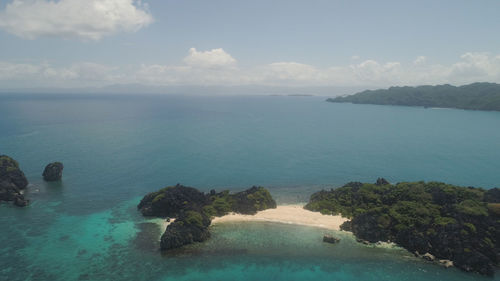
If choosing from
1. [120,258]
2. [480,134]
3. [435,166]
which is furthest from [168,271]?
[480,134]

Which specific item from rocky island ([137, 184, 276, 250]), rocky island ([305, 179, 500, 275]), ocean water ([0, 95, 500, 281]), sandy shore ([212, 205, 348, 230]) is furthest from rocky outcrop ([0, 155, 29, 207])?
rocky island ([305, 179, 500, 275])

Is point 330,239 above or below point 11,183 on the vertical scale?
below

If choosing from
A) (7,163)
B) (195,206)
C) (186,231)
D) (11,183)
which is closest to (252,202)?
(195,206)

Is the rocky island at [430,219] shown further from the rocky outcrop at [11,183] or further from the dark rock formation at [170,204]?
the rocky outcrop at [11,183]

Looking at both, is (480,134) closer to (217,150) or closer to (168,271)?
(217,150)

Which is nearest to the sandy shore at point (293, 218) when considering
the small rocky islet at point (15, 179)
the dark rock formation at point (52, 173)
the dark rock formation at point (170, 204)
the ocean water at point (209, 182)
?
the ocean water at point (209, 182)

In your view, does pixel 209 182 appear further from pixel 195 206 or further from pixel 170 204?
pixel 195 206
